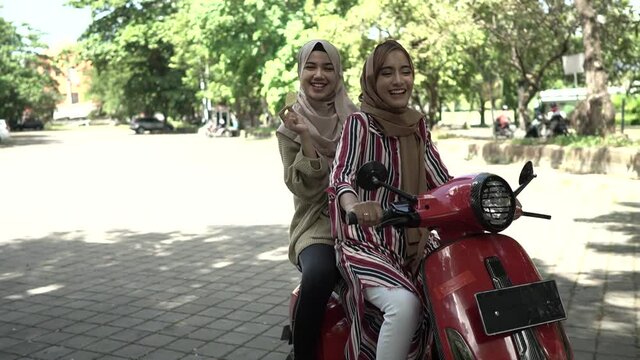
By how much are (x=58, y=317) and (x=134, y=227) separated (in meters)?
3.82

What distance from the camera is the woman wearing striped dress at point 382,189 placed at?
94.0 inches

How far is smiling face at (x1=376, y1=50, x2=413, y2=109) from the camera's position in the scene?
2475 mm

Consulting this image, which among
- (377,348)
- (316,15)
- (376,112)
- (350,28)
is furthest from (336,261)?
(316,15)

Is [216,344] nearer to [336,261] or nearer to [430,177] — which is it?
[336,261]

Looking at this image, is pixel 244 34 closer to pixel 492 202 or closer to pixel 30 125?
pixel 492 202

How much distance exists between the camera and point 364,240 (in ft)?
8.05

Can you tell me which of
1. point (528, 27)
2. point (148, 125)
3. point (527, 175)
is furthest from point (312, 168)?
point (148, 125)

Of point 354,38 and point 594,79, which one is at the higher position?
point 354,38

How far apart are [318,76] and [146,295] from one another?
317 centimetres

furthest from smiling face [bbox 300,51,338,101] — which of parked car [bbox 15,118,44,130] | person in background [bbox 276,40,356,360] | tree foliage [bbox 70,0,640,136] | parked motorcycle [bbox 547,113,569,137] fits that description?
parked car [bbox 15,118,44,130]

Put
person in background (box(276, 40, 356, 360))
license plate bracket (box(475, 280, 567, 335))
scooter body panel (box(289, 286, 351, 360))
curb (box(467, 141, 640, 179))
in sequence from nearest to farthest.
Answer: license plate bracket (box(475, 280, 567, 335))
person in background (box(276, 40, 356, 360))
scooter body panel (box(289, 286, 351, 360))
curb (box(467, 141, 640, 179))

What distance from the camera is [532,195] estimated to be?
10.1 meters

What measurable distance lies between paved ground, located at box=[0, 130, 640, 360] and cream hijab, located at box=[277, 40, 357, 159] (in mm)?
1626

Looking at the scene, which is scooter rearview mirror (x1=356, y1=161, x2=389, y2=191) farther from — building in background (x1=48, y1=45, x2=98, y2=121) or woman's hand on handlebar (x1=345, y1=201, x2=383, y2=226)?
building in background (x1=48, y1=45, x2=98, y2=121)
